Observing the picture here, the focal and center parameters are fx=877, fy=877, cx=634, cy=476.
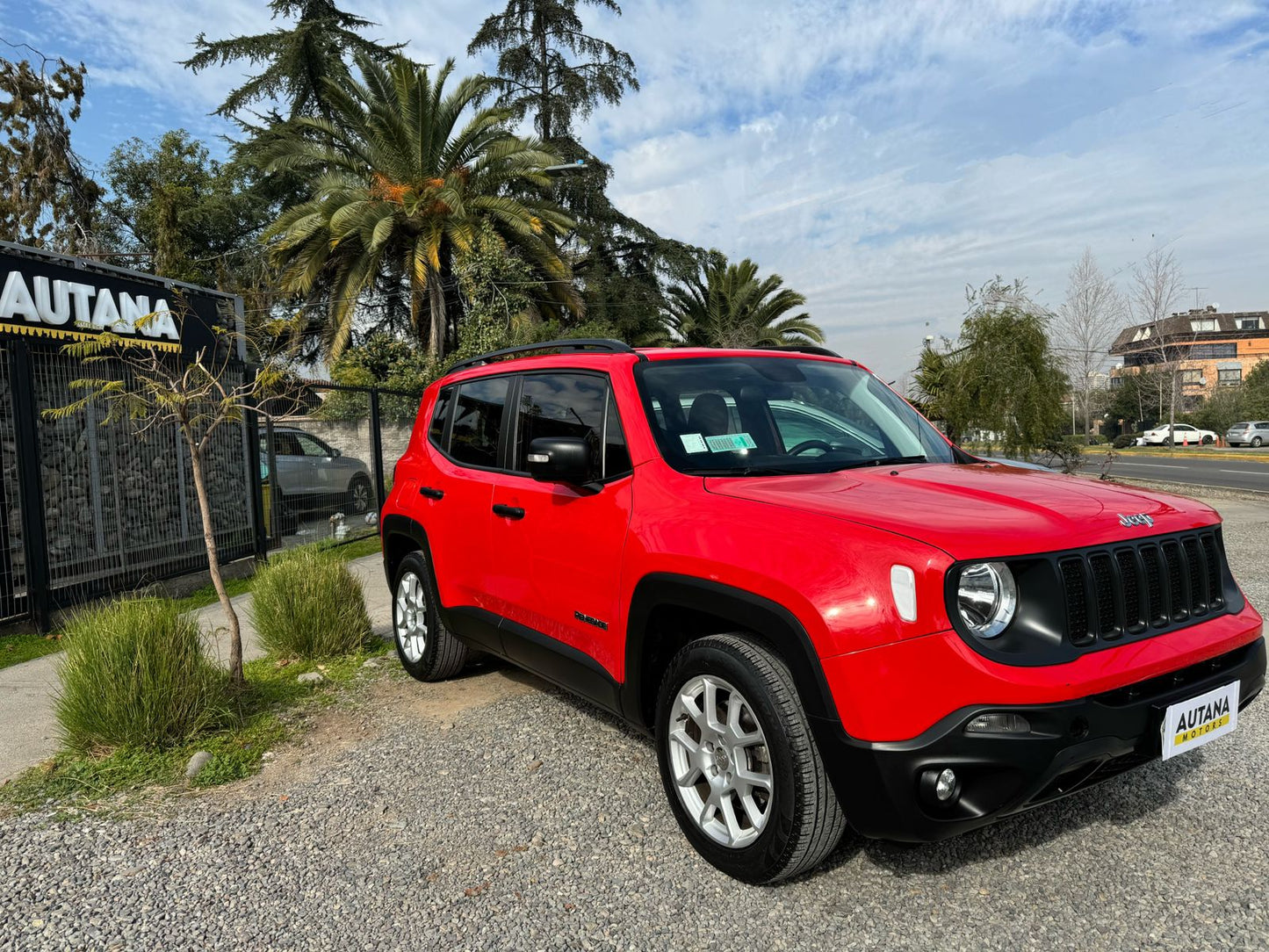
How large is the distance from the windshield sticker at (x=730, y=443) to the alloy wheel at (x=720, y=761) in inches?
37.4

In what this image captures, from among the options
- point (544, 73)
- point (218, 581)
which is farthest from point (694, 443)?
point (544, 73)

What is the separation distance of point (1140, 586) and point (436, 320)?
21874 millimetres

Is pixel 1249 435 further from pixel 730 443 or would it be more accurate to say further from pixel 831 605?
pixel 831 605

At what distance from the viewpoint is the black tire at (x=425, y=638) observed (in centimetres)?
500

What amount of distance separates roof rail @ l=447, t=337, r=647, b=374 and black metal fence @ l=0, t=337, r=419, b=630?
5.90 feet

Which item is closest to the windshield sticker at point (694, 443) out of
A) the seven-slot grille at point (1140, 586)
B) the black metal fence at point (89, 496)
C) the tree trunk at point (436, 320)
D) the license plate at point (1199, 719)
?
the seven-slot grille at point (1140, 586)

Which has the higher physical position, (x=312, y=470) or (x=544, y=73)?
(x=544, y=73)

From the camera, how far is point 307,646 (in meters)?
5.78

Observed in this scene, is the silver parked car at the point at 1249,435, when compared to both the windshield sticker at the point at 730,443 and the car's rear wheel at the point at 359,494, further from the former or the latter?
the windshield sticker at the point at 730,443

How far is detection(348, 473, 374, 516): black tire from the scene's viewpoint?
11367 mm

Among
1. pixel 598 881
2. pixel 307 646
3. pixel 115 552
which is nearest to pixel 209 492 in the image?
pixel 115 552

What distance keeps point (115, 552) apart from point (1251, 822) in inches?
342

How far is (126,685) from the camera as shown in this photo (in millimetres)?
4098

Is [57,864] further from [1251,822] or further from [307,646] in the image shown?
[1251,822]
